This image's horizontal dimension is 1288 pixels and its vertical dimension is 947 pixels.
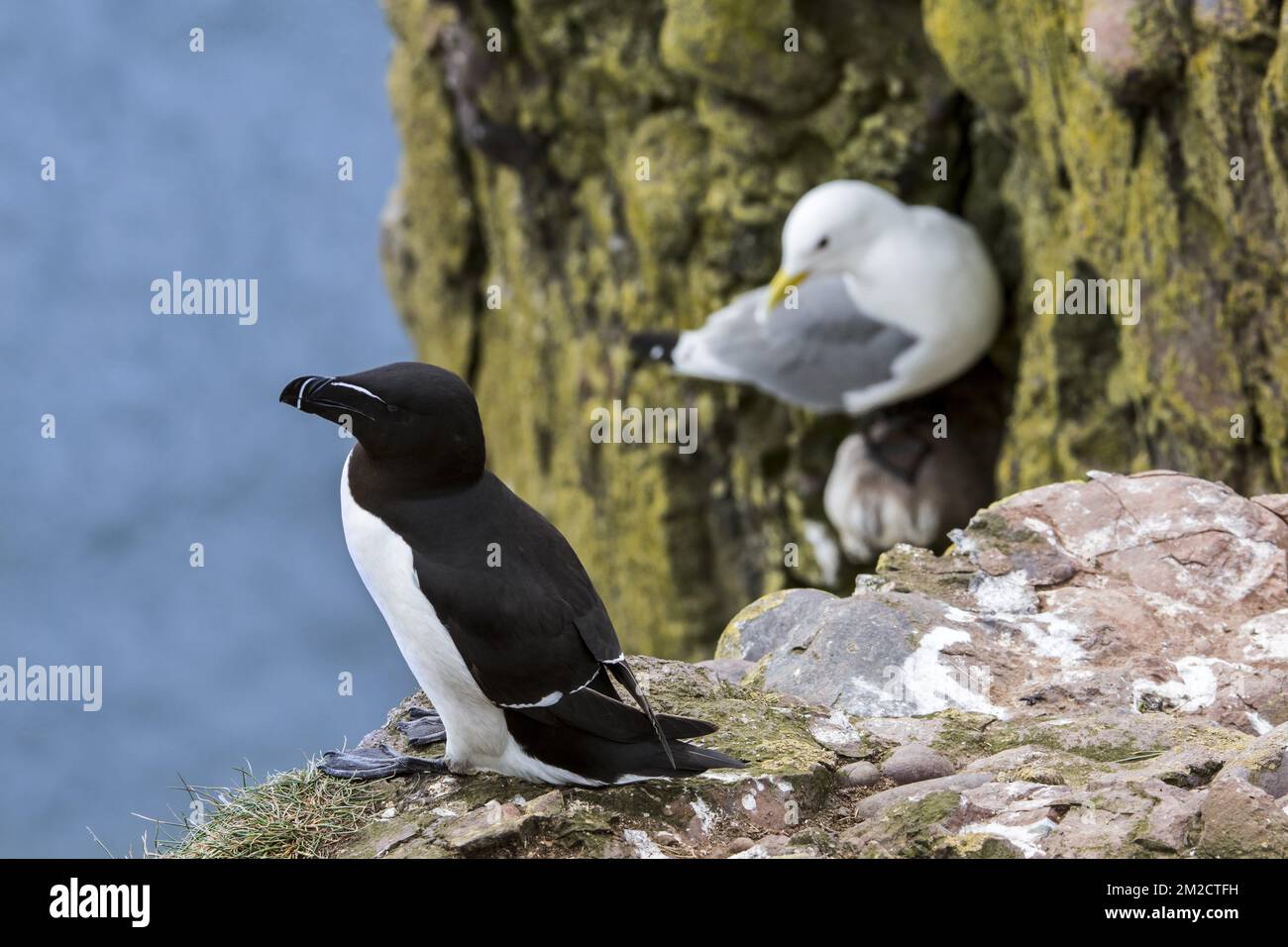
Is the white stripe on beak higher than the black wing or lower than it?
higher

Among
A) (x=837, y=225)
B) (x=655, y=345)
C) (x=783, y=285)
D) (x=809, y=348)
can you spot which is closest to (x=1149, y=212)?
(x=837, y=225)

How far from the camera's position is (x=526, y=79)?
1231 centimetres

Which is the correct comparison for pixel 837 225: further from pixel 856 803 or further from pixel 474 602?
pixel 474 602

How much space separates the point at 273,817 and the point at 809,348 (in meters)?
6.64

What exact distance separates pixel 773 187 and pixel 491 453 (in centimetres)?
601

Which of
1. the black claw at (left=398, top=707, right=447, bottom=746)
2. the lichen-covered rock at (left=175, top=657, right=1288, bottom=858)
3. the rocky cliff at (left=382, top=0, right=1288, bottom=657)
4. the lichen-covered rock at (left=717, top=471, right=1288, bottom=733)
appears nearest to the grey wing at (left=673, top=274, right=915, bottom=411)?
the rocky cliff at (left=382, top=0, right=1288, bottom=657)

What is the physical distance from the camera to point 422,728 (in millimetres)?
4105

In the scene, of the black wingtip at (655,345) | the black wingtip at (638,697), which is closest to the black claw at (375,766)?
the black wingtip at (638,697)

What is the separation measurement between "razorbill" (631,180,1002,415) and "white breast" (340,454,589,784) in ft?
19.7

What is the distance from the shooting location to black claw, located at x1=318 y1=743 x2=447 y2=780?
3754 mm

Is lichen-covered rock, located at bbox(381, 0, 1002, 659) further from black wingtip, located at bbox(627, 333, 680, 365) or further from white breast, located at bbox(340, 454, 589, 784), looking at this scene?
white breast, located at bbox(340, 454, 589, 784)
